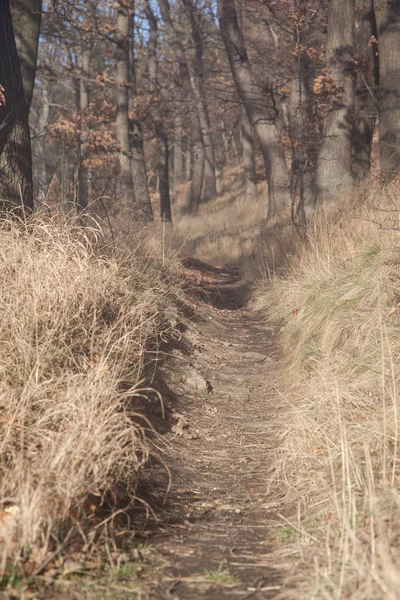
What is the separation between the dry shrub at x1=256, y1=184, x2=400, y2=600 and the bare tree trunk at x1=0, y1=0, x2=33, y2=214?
2994mm

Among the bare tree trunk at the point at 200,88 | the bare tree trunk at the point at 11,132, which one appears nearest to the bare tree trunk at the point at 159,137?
the bare tree trunk at the point at 200,88

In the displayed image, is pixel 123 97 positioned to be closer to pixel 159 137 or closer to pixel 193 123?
pixel 159 137

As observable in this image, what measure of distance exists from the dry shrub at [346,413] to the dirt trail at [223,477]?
0.63 feet

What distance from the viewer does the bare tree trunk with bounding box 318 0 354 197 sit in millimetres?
11938

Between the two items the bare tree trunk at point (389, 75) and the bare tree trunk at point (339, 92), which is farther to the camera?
the bare tree trunk at point (339, 92)

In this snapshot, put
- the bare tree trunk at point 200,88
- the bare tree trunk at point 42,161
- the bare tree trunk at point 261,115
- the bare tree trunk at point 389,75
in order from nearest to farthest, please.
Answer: the bare tree trunk at point 42,161 → the bare tree trunk at point 389,75 → the bare tree trunk at point 261,115 → the bare tree trunk at point 200,88

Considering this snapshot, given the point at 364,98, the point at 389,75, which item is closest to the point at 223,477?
the point at 389,75

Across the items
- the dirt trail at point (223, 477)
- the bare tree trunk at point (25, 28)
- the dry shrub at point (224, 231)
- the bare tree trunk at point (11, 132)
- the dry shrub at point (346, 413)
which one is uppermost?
the bare tree trunk at point (25, 28)

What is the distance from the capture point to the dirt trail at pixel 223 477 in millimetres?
3064

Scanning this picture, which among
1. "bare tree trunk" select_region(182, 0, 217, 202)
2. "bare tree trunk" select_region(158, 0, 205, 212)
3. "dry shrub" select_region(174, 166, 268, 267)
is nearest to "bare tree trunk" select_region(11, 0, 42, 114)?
"dry shrub" select_region(174, 166, 268, 267)

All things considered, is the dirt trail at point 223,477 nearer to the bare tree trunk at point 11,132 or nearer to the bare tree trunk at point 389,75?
the bare tree trunk at point 11,132

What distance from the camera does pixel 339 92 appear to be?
1212 centimetres

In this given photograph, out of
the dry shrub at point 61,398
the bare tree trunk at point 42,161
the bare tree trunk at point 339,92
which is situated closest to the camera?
the dry shrub at point 61,398

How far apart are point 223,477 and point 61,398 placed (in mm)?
1362
